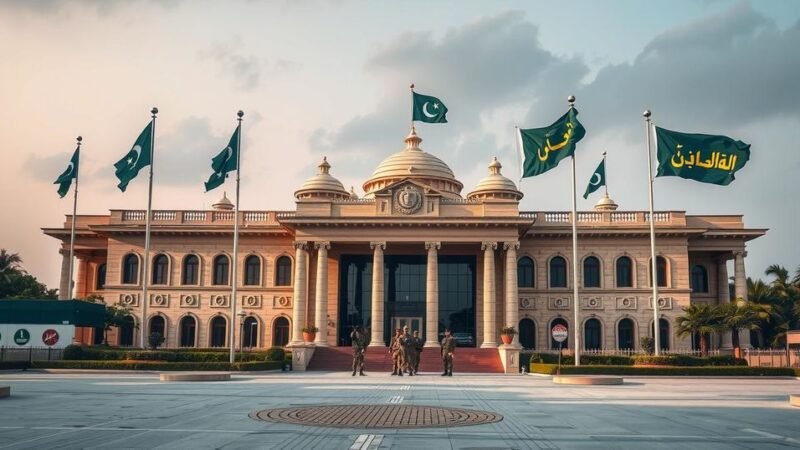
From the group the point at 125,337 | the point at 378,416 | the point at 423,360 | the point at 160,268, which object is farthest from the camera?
the point at 160,268

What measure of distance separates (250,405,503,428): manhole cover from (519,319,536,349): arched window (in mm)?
38554

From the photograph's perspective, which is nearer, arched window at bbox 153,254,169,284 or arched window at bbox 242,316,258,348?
arched window at bbox 242,316,258,348

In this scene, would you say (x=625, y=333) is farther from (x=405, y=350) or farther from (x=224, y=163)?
(x=224, y=163)

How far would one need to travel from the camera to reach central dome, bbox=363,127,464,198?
60.8 m

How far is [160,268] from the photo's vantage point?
55.7 meters

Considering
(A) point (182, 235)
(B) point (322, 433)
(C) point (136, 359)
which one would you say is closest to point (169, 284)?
(A) point (182, 235)

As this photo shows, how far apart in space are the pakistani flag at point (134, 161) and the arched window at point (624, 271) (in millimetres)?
33711

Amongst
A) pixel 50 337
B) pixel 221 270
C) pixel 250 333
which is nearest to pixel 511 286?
pixel 250 333

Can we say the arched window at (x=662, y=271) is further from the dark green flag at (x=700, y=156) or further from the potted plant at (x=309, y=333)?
the potted plant at (x=309, y=333)

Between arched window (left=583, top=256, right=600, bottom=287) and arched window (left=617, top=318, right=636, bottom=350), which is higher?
arched window (left=583, top=256, right=600, bottom=287)

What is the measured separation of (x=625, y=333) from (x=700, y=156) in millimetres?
23965

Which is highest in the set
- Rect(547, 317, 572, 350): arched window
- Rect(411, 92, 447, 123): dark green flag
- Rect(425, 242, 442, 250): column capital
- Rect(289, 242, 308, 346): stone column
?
Rect(411, 92, 447, 123): dark green flag

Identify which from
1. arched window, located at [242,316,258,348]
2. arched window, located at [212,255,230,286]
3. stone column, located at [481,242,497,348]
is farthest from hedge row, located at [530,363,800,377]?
arched window, located at [212,255,230,286]

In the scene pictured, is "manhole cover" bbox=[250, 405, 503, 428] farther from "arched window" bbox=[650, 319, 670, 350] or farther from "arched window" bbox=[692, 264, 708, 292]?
"arched window" bbox=[692, 264, 708, 292]
